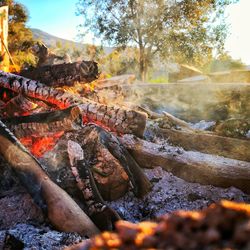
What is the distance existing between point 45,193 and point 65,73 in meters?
2.51

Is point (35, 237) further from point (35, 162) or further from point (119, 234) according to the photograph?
point (119, 234)

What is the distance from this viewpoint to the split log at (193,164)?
356cm

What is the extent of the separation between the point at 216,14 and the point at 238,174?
21.2m

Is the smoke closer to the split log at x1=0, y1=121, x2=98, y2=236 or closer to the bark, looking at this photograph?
the bark

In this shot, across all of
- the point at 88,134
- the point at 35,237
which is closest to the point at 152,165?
the point at 88,134

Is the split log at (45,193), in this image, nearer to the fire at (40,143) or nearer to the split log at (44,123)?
the split log at (44,123)

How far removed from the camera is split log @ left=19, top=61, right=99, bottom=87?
15.7 ft

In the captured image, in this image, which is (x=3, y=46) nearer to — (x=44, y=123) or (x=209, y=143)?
(x=44, y=123)

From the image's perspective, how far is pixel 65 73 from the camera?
4.95 meters

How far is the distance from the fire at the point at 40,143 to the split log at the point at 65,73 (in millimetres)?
1174

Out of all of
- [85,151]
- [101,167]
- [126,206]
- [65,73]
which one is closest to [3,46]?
[65,73]

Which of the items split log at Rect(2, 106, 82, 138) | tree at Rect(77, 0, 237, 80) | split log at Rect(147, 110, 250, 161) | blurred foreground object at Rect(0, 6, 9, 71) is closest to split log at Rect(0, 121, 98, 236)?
split log at Rect(2, 106, 82, 138)

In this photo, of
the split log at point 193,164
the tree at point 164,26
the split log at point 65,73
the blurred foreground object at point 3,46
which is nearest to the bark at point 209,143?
the split log at point 193,164

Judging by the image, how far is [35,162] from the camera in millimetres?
3121
